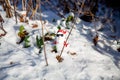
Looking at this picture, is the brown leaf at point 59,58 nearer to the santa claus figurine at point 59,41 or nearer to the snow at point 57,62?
the snow at point 57,62

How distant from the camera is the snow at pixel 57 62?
110 inches

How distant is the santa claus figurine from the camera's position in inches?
130

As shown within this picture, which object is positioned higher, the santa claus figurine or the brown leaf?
the santa claus figurine

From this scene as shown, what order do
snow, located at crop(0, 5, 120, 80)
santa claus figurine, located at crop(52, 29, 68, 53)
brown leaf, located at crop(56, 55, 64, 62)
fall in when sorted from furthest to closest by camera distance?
santa claus figurine, located at crop(52, 29, 68, 53)
brown leaf, located at crop(56, 55, 64, 62)
snow, located at crop(0, 5, 120, 80)

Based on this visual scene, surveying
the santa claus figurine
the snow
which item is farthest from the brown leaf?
the santa claus figurine

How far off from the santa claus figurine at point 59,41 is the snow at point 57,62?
0.09m

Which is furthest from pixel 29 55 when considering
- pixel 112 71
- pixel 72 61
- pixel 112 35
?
pixel 112 35

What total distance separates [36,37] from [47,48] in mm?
244

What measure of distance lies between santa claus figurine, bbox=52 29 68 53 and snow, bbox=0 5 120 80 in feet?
0.30

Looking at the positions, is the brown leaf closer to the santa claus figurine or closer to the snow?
the snow

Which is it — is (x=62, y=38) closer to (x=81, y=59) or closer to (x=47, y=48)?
(x=47, y=48)

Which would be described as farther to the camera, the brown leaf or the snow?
the brown leaf

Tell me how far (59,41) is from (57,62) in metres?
0.50

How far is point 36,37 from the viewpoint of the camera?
329cm
